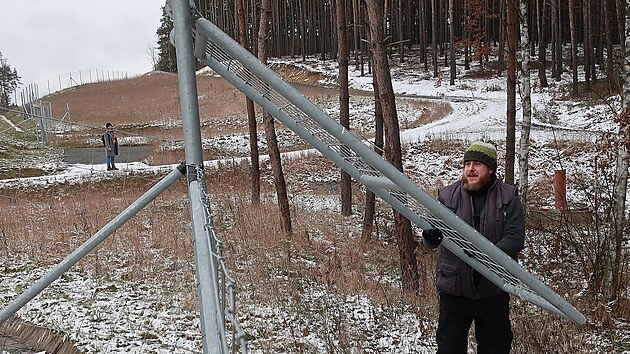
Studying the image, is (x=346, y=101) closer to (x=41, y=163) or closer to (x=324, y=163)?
(x=324, y=163)

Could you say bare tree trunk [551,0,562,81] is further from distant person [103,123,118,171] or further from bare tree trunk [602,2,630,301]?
bare tree trunk [602,2,630,301]

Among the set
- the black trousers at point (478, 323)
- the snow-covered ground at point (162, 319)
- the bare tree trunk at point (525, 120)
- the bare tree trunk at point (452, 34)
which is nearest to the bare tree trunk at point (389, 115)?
the snow-covered ground at point (162, 319)

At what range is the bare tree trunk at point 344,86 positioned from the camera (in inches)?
458

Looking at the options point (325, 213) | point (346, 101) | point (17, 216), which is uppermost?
point (346, 101)

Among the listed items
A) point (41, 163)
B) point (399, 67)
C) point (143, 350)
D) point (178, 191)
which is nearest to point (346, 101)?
point (178, 191)

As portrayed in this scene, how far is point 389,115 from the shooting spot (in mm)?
7016

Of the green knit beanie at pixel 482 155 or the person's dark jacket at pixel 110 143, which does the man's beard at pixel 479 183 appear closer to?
the green knit beanie at pixel 482 155

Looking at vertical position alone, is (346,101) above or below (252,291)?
above

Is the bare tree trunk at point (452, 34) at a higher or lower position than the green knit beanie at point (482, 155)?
higher

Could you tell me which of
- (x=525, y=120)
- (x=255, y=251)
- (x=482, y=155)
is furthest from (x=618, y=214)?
(x=525, y=120)

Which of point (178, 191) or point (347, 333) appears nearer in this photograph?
point (347, 333)

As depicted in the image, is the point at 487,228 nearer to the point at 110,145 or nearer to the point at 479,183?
the point at 479,183

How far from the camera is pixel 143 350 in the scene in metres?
5.07

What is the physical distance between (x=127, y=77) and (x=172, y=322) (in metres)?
64.3
